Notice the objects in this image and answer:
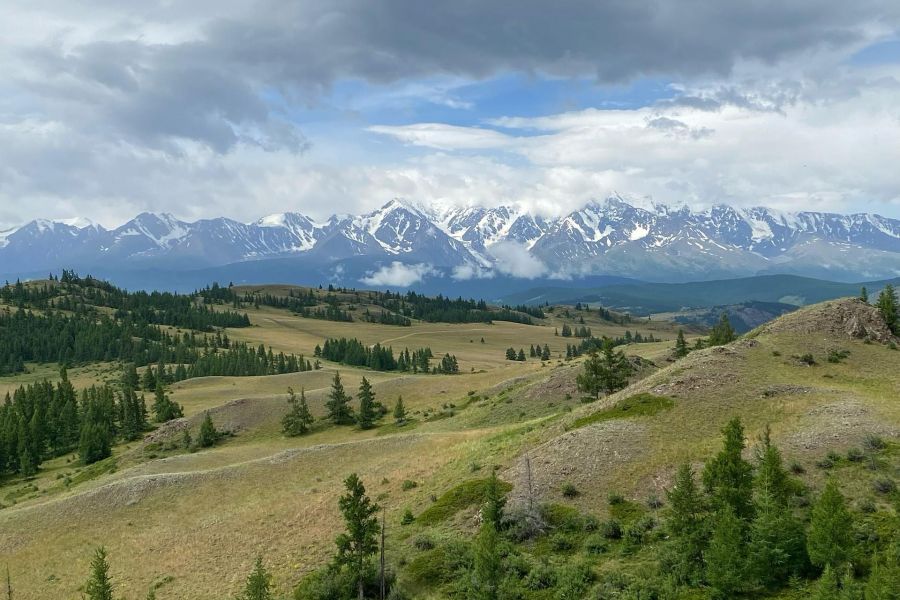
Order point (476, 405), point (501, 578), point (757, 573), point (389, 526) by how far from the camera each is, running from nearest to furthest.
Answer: point (757, 573) → point (501, 578) → point (389, 526) → point (476, 405)

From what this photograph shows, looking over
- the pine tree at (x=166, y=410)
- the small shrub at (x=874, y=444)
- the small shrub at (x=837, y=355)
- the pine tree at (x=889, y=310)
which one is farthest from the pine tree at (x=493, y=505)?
the pine tree at (x=166, y=410)

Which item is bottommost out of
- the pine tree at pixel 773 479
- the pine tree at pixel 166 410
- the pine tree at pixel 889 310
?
the pine tree at pixel 166 410

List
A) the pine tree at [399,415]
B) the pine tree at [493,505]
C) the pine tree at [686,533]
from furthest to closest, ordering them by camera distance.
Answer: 1. the pine tree at [399,415]
2. the pine tree at [493,505]
3. the pine tree at [686,533]

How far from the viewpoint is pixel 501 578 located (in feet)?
104

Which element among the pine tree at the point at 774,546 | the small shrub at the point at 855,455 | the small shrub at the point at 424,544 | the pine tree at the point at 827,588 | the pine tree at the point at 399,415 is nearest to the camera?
the pine tree at the point at 827,588

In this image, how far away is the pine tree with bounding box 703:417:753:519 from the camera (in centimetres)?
3179

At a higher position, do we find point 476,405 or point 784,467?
point 784,467

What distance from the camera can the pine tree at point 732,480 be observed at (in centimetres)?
3179

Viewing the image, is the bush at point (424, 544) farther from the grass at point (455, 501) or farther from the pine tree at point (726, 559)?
the pine tree at point (726, 559)

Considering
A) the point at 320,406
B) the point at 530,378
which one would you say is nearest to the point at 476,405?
the point at 530,378

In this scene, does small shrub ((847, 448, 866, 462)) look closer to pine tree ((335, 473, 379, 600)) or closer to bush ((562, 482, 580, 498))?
bush ((562, 482, 580, 498))

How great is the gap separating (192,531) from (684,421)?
4087cm

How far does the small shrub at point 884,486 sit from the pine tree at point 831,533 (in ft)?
32.4

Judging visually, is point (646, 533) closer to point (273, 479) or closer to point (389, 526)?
point (389, 526)
